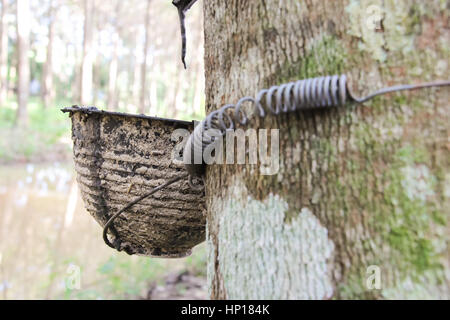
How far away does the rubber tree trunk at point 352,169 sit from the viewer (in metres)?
0.85

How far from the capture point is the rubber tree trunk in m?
0.85

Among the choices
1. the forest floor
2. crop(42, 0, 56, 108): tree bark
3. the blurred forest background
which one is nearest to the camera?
the forest floor

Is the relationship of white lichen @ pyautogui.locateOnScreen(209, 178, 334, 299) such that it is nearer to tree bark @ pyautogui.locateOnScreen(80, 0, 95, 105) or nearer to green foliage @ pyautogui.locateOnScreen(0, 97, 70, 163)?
green foliage @ pyautogui.locateOnScreen(0, 97, 70, 163)

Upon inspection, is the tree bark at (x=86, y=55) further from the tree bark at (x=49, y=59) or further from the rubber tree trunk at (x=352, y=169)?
the rubber tree trunk at (x=352, y=169)

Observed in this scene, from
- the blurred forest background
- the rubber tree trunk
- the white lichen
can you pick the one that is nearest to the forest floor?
the blurred forest background

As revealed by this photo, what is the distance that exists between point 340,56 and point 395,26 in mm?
122

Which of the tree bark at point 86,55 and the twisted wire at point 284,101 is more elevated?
the tree bark at point 86,55

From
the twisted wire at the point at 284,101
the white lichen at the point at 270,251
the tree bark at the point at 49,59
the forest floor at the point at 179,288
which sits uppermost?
the tree bark at the point at 49,59

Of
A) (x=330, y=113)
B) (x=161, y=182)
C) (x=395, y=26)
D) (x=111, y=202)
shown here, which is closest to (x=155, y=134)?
(x=161, y=182)

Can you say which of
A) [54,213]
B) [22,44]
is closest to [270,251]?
[54,213]

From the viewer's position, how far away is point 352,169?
0.89m

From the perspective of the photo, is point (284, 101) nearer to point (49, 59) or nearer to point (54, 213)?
point (54, 213)

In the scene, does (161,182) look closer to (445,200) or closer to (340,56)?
(340,56)

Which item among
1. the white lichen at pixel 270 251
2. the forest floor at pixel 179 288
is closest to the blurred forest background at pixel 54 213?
the forest floor at pixel 179 288
